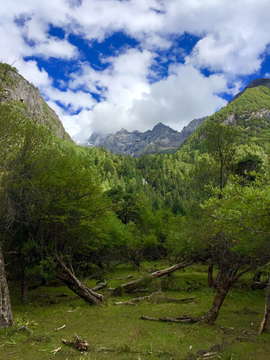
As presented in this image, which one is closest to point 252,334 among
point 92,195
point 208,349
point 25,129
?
point 208,349

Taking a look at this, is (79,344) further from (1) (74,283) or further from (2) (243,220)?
(2) (243,220)

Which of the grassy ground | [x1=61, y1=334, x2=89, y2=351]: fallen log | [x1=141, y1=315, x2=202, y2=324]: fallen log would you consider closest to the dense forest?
[x1=141, y1=315, x2=202, y2=324]: fallen log

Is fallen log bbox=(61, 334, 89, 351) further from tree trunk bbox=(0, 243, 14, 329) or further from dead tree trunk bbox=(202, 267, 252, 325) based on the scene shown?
dead tree trunk bbox=(202, 267, 252, 325)

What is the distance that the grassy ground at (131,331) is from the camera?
9.76 m

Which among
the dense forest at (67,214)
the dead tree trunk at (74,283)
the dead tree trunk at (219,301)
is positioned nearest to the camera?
the dense forest at (67,214)

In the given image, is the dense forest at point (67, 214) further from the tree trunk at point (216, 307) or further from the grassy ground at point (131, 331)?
the grassy ground at point (131, 331)

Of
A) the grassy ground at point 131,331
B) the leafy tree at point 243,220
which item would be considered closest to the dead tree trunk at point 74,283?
the grassy ground at point 131,331

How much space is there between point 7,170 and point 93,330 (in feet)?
40.5

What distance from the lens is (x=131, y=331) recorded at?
12.6 metres

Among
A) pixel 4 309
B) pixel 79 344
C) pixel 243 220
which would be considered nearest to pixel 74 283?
pixel 4 309

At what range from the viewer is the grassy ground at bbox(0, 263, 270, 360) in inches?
384

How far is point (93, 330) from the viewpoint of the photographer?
13.2 metres

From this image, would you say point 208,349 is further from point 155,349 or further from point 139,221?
point 139,221

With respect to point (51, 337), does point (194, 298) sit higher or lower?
lower
